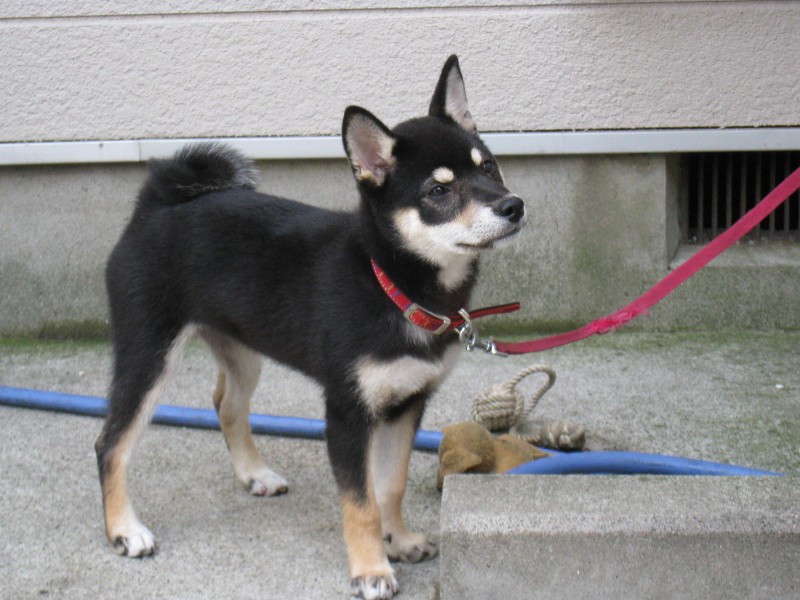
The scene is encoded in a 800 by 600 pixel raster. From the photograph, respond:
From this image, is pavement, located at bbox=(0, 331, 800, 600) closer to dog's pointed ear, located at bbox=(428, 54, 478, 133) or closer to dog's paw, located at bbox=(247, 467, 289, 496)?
dog's paw, located at bbox=(247, 467, 289, 496)

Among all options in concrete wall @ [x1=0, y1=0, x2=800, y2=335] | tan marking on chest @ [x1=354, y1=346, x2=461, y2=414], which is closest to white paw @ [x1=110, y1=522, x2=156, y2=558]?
tan marking on chest @ [x1=354, y1=346, x2=461, y2=414]

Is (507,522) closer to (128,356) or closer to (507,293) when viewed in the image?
(128,356)

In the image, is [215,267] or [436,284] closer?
[436,284]

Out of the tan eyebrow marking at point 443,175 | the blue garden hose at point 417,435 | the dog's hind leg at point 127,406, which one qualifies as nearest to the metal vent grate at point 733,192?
the blue garden hose at point 417,435

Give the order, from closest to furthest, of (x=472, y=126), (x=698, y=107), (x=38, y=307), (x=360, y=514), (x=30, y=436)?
(x=360, y=514)
(x=472, y=126)
(x=30, y=436)
(x=698, y=107)
(x=38, y=307)

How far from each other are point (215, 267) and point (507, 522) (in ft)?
4.52

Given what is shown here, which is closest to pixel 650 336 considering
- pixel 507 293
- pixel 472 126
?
pixel 507 293

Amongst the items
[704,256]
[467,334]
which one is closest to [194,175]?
[467,334]

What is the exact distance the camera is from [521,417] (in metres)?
4.11

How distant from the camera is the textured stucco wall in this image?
16.8ft

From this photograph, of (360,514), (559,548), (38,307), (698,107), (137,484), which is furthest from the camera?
(38,307)

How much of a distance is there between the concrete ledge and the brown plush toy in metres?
0.72

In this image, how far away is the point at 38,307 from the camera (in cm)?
549

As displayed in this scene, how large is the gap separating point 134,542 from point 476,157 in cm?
162
